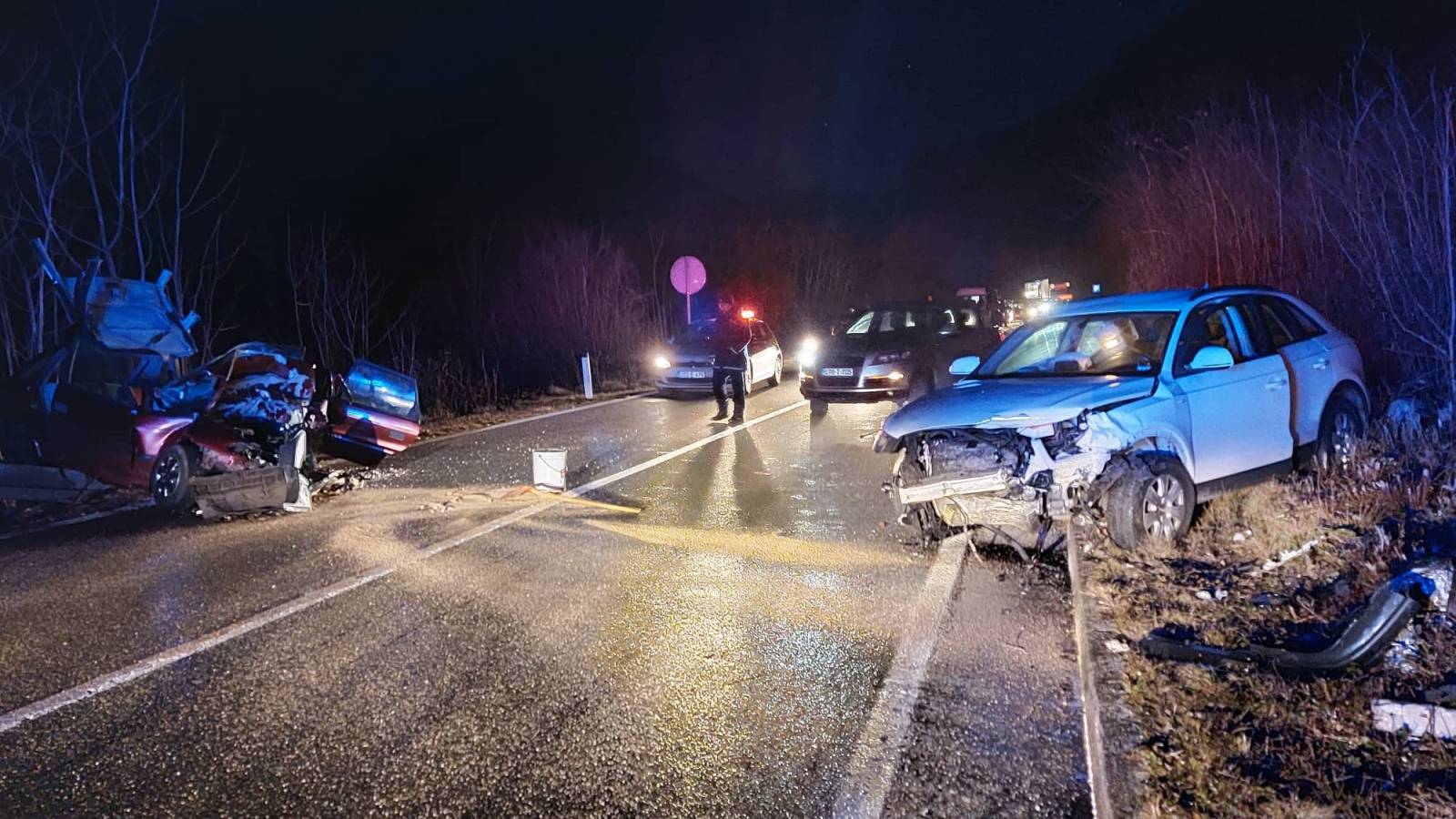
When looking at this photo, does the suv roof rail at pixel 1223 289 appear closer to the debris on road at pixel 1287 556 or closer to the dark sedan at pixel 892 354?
the debris on road at pixel 1287 556

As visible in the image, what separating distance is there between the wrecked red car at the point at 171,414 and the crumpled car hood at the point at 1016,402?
222 inches

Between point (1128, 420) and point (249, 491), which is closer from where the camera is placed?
point (1128, 420)

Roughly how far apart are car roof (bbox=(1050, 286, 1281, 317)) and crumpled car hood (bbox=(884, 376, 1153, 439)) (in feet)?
2.81

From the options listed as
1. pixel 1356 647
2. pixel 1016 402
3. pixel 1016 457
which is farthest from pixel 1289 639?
pixel 1016 402

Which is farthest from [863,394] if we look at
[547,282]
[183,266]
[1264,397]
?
[183,266]

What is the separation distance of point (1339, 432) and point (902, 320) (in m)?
7.61

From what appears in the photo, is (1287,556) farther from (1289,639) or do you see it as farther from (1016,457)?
(1016,457)

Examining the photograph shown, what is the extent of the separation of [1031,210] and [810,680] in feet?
214

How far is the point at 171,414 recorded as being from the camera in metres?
7.93

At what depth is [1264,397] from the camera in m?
6.15

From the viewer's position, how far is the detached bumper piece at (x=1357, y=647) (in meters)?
3.53

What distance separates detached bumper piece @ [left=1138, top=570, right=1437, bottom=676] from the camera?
353 centimetres

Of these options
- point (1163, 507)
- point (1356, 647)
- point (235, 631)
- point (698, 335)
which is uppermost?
point (698, 335)

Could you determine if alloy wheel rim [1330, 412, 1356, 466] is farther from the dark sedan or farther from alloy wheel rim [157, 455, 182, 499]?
alloy wheel rim [157, 455, 182, 499]
